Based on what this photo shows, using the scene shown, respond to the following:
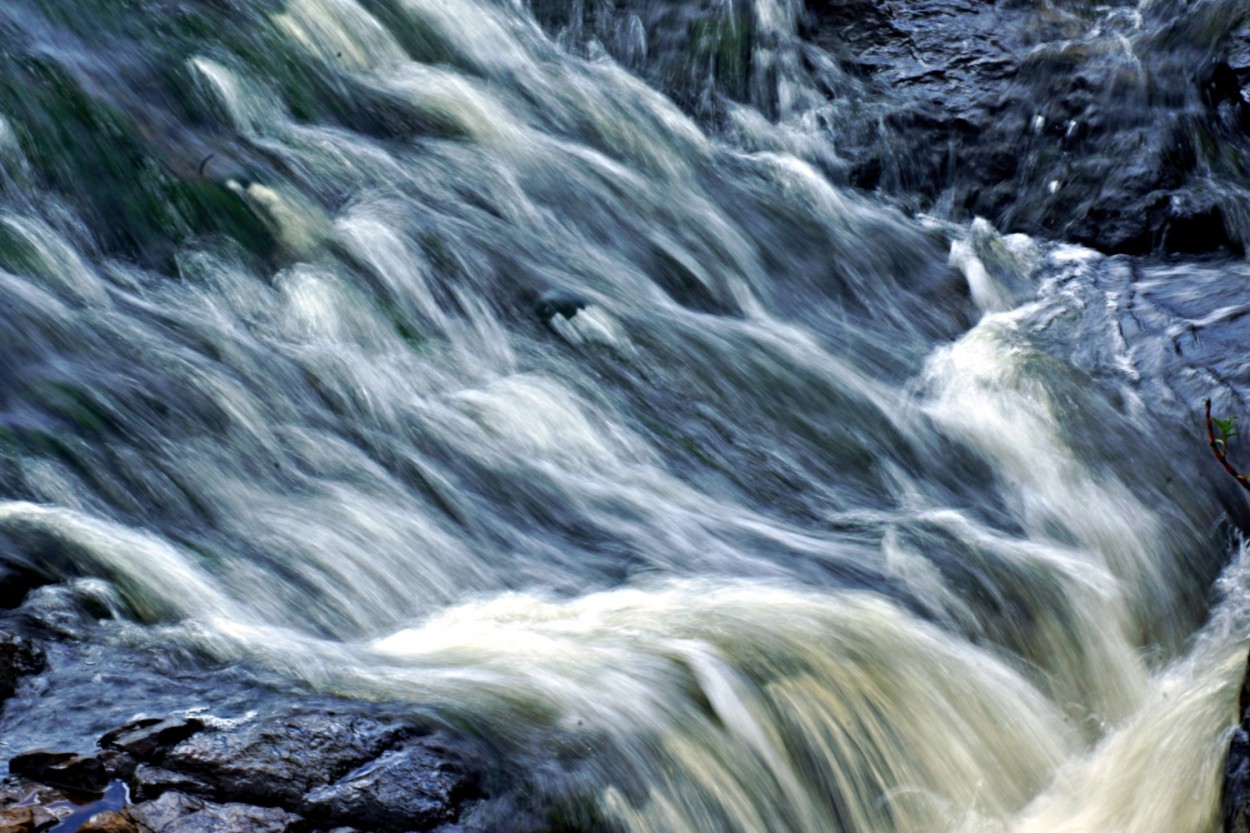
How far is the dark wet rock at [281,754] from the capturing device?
323cm

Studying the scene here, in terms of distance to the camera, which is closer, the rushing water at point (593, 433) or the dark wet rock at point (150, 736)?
the dark wet rock at point (150, 736)

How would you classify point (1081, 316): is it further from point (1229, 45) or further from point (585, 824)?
point (585, 824)

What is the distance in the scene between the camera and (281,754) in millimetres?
3314

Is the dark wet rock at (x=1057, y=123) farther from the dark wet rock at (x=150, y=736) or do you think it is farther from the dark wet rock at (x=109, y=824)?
the dark wet rock at (x=109, y=824)

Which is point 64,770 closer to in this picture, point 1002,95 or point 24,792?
point 24,792

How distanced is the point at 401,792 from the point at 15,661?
39.3 inches

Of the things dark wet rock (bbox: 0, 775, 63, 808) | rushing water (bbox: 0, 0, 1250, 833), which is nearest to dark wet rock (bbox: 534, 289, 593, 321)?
rushing water (bbox: 0, 0, 1250, 833)

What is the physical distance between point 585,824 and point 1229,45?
19.2 feet

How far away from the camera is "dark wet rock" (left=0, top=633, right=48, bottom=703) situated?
137 inches

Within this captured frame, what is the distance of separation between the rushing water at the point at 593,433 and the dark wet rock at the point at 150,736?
0.07 meters

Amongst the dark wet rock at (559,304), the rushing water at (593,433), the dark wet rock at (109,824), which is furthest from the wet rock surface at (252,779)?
the dark wet rock at (559,304)

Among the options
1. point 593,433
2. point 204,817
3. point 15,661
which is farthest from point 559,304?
point 204,817

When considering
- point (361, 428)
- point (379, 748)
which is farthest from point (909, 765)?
point (361, 428)

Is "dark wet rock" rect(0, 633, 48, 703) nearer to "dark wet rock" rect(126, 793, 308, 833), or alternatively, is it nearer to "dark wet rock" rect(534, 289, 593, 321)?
"dark wet rock" rect(126, 793, 308, 833)
